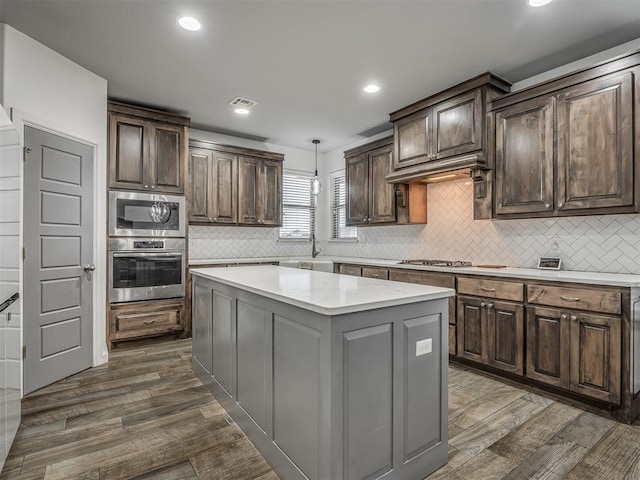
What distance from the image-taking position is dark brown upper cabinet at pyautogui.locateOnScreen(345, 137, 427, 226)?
453cm

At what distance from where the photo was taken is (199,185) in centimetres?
477

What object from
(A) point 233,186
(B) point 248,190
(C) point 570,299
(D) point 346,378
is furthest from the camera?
(B) point 248,190

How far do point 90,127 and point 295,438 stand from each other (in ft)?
11.1

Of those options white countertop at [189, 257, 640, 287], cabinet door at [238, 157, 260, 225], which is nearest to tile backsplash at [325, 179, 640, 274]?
white countertop at [189, 257, 640, 287]

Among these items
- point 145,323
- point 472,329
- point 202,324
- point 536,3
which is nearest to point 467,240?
point 472,329

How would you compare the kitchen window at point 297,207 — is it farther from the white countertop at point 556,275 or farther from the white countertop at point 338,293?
the white countertop at point 338,293

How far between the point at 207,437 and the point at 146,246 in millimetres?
2514

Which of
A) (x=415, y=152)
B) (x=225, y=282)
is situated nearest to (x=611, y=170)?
(x=415, y=152)

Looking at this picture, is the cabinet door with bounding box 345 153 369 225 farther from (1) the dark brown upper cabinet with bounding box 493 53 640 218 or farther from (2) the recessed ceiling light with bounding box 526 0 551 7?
(2) the recessed ceiling light with bounding box 526 0 551 7

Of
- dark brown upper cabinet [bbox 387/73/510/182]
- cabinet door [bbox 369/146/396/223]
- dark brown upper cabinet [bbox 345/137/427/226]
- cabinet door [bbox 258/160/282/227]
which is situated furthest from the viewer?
cabinet door [bbox 258/160/282/227]

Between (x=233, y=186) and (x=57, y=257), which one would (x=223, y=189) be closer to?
(x=233, y=186)

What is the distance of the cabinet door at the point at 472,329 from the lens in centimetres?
321

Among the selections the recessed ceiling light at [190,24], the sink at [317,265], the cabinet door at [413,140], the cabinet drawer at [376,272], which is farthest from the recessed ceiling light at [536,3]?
the sink at [317,265]

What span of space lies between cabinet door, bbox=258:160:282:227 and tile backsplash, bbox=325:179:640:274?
1490 mm
